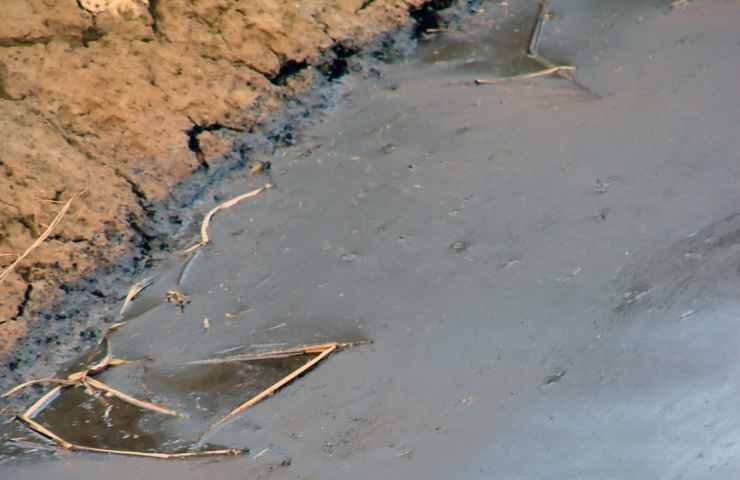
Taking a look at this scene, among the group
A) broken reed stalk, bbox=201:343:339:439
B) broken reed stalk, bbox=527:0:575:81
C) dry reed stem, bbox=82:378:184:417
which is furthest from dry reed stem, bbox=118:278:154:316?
broken reed stalk, bbox=527:0:575:81

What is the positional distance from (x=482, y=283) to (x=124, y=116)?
47.5 inches

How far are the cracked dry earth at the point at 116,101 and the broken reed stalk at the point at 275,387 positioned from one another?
660 mm

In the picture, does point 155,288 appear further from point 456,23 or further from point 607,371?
point 456,23

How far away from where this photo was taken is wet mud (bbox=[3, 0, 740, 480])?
2.46 meters

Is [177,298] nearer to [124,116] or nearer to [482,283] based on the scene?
[124,116]

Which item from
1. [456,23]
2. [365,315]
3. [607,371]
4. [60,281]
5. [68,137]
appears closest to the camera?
[607,371]

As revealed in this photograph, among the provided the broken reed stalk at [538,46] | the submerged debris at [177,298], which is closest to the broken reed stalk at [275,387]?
the submerged debris at [177,298]

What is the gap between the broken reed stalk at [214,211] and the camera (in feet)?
10.4

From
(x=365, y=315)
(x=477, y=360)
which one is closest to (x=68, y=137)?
(x=365, y=315)

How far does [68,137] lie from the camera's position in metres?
3.23

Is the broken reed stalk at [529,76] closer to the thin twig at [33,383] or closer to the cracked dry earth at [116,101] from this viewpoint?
the cracked dry earth at [116,101]

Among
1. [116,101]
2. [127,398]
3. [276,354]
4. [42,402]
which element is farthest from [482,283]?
[116,101]

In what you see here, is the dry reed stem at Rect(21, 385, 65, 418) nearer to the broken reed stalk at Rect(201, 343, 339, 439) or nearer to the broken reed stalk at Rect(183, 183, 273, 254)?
the broken reed stalk at Rect(201, 343, 339, 439)

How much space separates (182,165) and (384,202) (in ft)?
2.08
